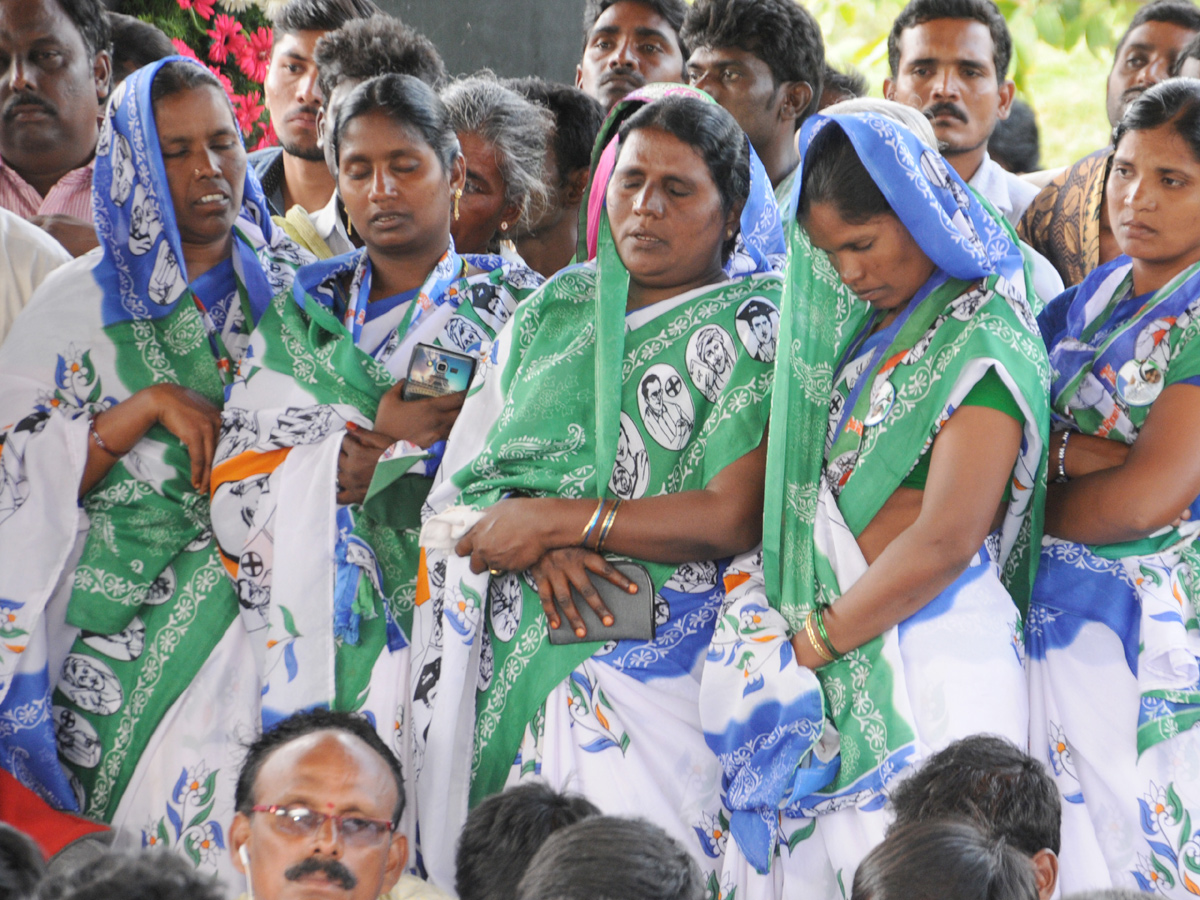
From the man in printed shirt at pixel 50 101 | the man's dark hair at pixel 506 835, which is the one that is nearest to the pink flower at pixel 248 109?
the man in printed shirt at pixel 50 101

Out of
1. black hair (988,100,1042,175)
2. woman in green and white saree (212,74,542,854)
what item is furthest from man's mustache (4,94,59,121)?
black hair (988,100,1042,175)

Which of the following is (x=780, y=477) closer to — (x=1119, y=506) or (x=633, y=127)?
(x=1119, y=506)

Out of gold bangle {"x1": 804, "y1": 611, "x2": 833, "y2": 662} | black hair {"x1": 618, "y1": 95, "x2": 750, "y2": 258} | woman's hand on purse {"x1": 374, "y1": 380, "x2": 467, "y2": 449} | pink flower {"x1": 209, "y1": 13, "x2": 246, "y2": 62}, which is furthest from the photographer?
pink flower {"x1": 209, "y1": 13, "x2": 246, "y2": 62}

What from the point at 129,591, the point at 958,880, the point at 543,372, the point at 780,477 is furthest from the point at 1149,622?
the point at 129,591

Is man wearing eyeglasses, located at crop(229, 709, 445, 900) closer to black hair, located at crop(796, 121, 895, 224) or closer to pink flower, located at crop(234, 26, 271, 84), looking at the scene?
black hair, located at crop(796, 121, 895, 224)

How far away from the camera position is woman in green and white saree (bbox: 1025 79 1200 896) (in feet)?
8.17

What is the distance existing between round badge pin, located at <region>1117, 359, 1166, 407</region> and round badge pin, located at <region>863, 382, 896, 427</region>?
0.47 metres

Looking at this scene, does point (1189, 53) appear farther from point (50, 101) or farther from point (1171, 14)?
point (50, 101)

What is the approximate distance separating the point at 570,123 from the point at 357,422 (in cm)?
159

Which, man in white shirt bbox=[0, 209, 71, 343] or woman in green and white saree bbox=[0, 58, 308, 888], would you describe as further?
man in white shirt bbox=[0, 209, 71, 343]

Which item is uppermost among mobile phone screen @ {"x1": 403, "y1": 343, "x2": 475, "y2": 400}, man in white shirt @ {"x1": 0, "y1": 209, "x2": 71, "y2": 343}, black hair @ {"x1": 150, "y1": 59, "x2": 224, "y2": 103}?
black hair @ {"x1": 150, "y1": 59, "x2": 224, "y2": 103}

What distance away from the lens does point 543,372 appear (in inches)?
119

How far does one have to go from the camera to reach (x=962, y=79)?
4.33 metres

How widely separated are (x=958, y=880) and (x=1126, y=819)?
35.4 inches
